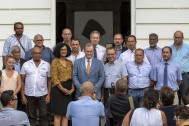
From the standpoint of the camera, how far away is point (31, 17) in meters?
11.1

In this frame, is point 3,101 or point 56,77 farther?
point 56,77

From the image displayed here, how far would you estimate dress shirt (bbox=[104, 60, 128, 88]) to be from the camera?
29.3 ft

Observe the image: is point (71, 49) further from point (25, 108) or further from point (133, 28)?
point (133, 28)

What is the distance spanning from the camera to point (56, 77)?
8.67 metres

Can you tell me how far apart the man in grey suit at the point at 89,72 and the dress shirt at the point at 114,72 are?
0.20 meters

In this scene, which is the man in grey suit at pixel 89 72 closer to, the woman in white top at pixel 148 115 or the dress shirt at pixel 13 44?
the dress shirt at pixel 13 44

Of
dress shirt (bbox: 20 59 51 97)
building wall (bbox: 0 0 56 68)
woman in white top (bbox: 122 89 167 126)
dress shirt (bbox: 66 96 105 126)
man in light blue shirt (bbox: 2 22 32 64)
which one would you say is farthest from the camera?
building wall (bbox: 0 0 56 68)

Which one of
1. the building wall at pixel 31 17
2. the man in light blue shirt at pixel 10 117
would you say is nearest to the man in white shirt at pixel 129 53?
the building wall at pixel 31 17

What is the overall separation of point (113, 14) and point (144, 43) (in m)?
4.61

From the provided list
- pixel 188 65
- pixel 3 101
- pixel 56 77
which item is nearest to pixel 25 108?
pixel 56 77

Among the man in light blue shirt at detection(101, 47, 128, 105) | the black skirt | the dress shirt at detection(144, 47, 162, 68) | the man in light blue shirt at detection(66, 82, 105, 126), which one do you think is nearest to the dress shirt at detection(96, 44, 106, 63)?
the man in light blue shirt at detection(101, 47, 128, 105)

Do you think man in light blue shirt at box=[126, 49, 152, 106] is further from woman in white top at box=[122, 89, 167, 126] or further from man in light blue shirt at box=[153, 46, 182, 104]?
woman in white top at box=[122, 89, 167, 126]

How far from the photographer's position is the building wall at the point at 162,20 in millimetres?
11070

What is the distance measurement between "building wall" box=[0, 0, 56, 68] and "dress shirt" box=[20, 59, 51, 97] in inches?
86.8
